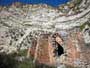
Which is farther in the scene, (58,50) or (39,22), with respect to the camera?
(39,22)

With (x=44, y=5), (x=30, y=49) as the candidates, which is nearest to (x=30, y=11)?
(x=44, y=5)

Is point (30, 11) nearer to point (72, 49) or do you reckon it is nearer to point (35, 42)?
point (35, 42)

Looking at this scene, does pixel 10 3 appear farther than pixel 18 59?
Yes

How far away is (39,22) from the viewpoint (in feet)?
52.1

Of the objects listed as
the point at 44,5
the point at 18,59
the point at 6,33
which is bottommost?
the point at 18,59

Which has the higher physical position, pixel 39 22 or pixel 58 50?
pixel 39 22

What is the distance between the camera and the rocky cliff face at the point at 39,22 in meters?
15.5

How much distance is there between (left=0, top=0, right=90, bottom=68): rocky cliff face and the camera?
15.5 metres

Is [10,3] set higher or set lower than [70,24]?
higher

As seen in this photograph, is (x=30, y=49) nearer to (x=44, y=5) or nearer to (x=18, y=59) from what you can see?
(x=18, y=59)

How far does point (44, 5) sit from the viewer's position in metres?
15.9

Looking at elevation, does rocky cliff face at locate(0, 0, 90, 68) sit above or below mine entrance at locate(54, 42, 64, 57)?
above

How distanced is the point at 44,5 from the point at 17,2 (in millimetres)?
1188

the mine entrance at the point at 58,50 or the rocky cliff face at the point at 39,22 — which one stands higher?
the rocky cliff face at the point at 39,22
